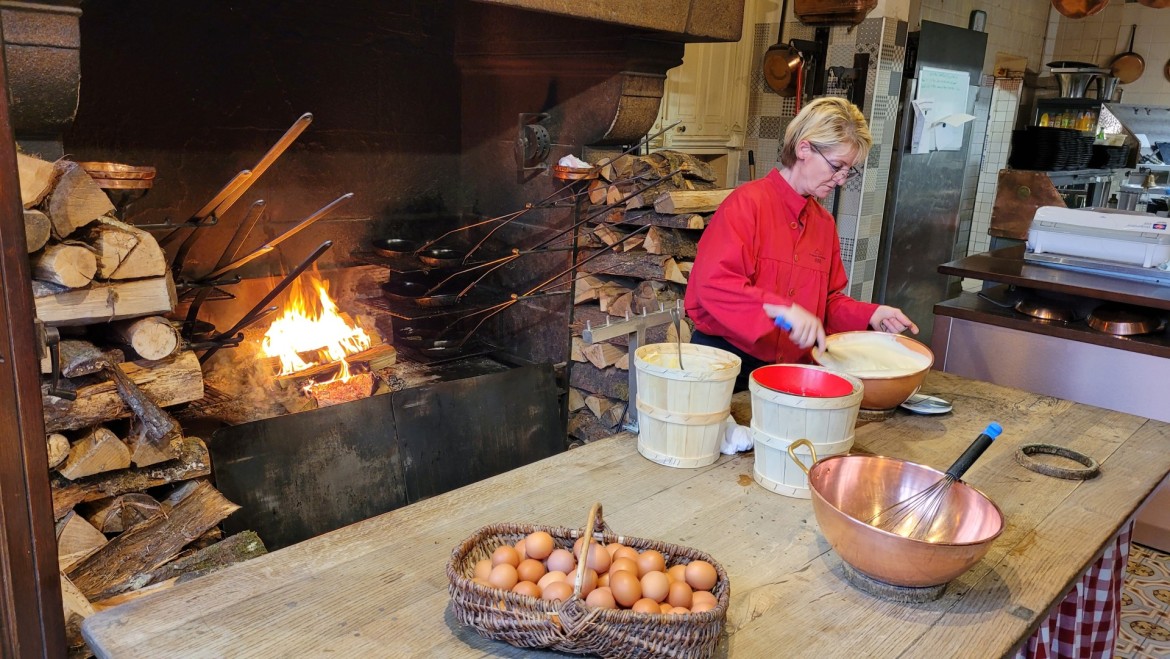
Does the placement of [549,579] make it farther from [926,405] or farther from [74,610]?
[926,405]

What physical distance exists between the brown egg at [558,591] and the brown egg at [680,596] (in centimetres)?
15

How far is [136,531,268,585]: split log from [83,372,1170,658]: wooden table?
0.82 metres

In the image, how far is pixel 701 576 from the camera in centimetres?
127

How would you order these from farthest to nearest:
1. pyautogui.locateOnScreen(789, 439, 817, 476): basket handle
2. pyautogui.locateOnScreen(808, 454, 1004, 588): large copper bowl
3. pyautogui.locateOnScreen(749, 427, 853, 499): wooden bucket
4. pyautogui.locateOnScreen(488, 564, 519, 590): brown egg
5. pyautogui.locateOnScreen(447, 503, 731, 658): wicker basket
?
pyautogui.locateOnScreen(749, 427, 853, 499): wooden bucket < pyautogui.locateOnScreen(789, 439, 817, 476): basket handle < pyautogui.locateOnScreen(808, 454, 1004, 588): large copper bowl < pyautogui.locateOnScreen(488, 564, 519, 590): brown egg < pyautogui.locateOnScreen(447, 503, 731, 658): wicker basket

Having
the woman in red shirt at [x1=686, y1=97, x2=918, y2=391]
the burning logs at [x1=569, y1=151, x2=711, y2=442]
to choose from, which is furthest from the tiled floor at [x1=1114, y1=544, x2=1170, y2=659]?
the burning logs at [x1=569, y1=151, x2=711, y2=442]

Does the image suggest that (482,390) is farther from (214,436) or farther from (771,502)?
(771,502)

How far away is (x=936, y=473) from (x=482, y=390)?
181 cm

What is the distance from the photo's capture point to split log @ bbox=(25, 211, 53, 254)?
185 cm

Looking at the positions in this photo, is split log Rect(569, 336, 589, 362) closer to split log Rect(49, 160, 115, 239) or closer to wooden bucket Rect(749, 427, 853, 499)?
wooden bucket Rect(749, 427, 853, 499)

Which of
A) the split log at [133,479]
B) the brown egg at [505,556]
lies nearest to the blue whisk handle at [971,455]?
the brown egg at [505,556]

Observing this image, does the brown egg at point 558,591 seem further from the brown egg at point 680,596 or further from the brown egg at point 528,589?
the brown egg at point 680,596

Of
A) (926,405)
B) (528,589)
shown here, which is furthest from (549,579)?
(926,405)

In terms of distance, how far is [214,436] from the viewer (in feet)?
7.69

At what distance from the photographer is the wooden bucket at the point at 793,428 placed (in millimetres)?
1749
